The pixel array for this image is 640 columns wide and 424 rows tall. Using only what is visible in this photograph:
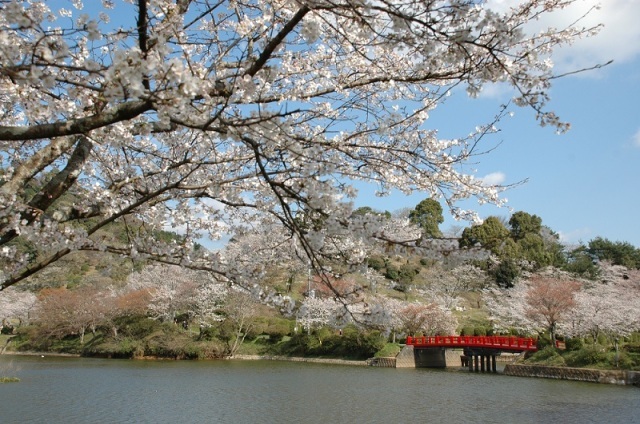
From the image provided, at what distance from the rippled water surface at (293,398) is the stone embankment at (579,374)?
803mm

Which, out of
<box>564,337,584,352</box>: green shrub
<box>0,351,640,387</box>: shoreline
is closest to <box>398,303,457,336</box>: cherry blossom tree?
<box>0,351,640,387</box>: shoreline

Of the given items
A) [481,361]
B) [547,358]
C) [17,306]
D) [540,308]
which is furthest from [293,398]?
[17,306]

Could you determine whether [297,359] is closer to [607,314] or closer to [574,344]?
[574,344]

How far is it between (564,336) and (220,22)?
75.4 ft

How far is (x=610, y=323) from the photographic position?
19.2 m

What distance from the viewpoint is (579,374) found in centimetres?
1777

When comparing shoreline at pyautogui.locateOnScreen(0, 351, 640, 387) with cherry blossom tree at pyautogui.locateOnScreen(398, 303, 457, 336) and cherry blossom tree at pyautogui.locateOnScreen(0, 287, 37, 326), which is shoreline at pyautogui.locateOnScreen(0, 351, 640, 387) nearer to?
cherry blossom tree at pyautogui.locateOnScreen(398, 303, 457, 336)

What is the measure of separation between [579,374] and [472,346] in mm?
5608

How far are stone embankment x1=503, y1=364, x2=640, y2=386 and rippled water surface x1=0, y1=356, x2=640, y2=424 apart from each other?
80 centimetres

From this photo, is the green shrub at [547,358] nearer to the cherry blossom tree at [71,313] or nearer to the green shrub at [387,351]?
the green shrub at [387,351]

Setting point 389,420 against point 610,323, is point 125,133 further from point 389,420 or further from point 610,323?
point 610,323

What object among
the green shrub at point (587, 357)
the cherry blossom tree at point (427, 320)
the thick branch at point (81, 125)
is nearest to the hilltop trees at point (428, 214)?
the cherry blossom tree at point (427, 320)

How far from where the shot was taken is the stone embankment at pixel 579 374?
16.7 m

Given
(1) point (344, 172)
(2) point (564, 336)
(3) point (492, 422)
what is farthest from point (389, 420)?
(2) point (564, 336)
